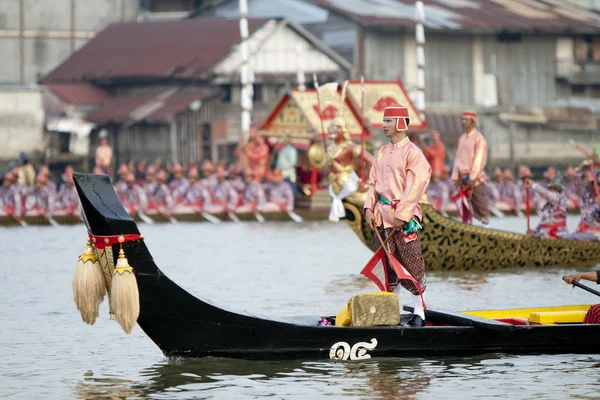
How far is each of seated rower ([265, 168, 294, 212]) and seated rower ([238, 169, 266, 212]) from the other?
218 millimetres

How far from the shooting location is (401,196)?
41.4ft

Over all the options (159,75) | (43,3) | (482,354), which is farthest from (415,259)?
(43,3)

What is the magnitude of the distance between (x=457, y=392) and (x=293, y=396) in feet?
4.00

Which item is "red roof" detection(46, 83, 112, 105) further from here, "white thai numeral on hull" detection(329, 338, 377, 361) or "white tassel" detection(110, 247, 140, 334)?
"white tassel" detection(110, 247, 140, 334)

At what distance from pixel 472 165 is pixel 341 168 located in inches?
66.6

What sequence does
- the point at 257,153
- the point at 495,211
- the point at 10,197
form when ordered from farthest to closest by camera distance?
the point at 257,153 < the point at 495,211 < the point at 10,197

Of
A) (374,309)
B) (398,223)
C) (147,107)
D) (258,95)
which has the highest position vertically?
(258,95)

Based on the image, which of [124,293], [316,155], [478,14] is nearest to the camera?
[124,293]

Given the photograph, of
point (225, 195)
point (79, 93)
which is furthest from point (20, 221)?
point (79, 93)

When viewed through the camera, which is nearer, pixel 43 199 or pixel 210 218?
pixel 43 199

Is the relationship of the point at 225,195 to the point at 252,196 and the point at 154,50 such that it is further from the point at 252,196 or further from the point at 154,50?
the point at 154,50

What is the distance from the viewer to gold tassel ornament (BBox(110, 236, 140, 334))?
36.2 feet

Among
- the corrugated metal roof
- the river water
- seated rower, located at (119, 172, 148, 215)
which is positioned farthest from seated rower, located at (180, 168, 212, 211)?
the corrugated metal roof

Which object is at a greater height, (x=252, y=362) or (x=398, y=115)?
(x=398, y=115)
